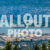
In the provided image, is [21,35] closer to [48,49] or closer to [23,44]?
[23,44]

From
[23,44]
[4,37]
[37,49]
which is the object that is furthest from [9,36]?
[37,49]

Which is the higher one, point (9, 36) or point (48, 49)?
point (9, 36)

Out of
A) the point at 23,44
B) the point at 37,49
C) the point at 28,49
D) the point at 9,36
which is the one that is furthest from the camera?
the point at 9,36

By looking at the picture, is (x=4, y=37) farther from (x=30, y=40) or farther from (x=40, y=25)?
(x=40, y=25)

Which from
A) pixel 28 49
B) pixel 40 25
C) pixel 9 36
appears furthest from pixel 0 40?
pixel 40 25

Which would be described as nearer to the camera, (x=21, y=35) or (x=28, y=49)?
(x=28, y=49)

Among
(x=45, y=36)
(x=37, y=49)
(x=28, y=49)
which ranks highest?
(x=45, y=36)

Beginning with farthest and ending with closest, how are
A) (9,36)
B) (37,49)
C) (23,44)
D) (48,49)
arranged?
(9,36), (23,44), (48,49), (37,49)

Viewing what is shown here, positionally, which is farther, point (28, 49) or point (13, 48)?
point (28, 49)

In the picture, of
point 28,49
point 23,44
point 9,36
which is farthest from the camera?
point 9,36
